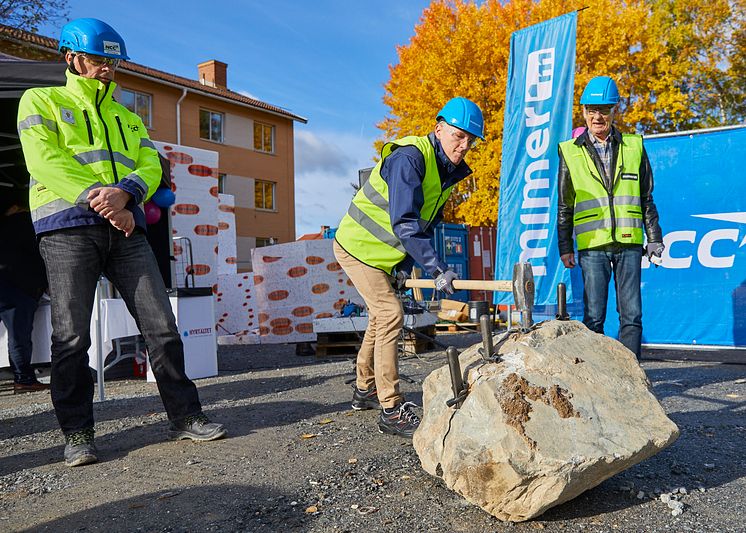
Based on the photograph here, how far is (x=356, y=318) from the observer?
27.2 ft

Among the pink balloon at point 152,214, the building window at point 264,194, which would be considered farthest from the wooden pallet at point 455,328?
the building window at point 264,194

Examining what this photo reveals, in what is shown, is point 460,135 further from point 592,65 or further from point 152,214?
point 592,65

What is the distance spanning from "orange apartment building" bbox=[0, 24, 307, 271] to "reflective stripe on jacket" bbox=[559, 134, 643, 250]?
22208mm

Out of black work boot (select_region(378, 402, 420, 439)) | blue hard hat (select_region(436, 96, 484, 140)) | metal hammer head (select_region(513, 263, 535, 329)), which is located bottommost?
black work boot (select_region(378, 402, 420, 439))

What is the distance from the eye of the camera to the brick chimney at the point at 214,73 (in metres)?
30.8

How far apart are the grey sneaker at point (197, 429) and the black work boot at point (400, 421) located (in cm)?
95

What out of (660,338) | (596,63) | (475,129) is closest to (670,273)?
(660,338)

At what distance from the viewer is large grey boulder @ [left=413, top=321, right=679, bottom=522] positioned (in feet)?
7.38

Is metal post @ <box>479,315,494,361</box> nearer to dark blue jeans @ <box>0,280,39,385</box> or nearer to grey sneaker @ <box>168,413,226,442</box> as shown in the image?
grey sneaker @ <box>168,413,226,442</box>

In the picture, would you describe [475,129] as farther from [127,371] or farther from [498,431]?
[127,371]

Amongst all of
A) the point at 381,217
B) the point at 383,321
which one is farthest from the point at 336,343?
the point at 381,217

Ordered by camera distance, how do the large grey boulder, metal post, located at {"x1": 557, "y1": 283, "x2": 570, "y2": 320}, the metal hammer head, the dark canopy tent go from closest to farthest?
the large grey boulder, the metal hammer head, metal post, located at {"x1": 557, "y1": 283, "x2": 570, "y2": 320}, the dark canopy tent

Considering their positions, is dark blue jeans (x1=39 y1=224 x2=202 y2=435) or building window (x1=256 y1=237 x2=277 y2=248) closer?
dark blue jeans (x1=39 y1=224 x2=202 y2=435)

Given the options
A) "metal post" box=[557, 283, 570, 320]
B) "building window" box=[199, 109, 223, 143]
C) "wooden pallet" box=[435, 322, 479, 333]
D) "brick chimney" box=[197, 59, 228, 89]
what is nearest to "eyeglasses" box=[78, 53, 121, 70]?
"metal post" box=[557, 283, 570, 320]
